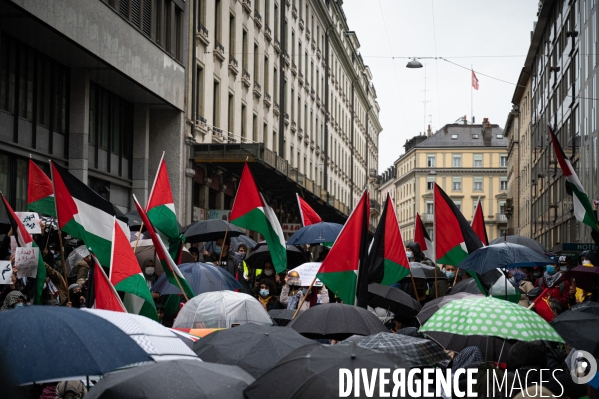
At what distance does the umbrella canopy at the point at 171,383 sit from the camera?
200 inches

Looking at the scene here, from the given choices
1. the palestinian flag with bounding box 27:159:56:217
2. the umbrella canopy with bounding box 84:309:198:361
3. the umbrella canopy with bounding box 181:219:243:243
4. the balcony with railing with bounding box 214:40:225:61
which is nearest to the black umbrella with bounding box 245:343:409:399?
the umbrella canopy with bounding box 84:309:198:361

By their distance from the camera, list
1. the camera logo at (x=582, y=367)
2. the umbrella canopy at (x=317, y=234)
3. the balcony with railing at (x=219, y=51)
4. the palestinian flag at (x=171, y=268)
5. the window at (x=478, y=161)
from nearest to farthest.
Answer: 1. the camera logo at (x=582, y=367)
2. the palestinian flag at (x=171, y=268)
3. the umbrella canopy at (x=317, y=234)
4. the balcony with railing at (x=219, y=51)
5. the window at (x=478, y=161)

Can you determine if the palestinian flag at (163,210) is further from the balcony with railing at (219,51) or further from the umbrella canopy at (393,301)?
the balcony with railing at (219,51)

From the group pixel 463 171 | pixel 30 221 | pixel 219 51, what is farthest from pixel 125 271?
pixel 463 171

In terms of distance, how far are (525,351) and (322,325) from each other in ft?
9.70

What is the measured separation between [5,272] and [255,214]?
487 cm

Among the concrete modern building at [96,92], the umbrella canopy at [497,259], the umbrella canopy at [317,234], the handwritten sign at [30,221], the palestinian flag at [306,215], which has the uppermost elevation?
the concrete modern building at [96,92]

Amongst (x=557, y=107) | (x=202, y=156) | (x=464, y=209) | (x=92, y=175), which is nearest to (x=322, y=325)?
(x=92, y=175)

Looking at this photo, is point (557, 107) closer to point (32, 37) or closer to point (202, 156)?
point (202, 156)

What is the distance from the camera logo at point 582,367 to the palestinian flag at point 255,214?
294 inches

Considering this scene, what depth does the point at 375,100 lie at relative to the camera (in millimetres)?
97812

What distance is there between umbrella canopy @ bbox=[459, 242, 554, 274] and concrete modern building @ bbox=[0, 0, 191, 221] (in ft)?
34.7

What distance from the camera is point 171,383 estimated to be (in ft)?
16.8

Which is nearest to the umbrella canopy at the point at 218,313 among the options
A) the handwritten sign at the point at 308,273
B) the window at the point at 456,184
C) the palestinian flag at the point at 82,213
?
the palestinian flag at the point at 82,213
